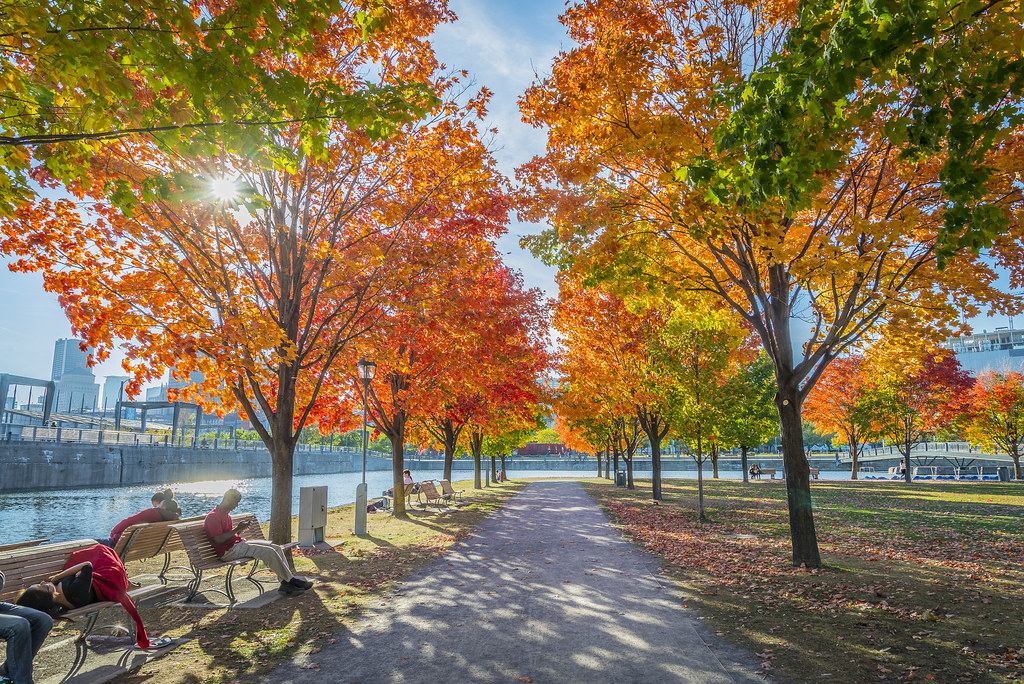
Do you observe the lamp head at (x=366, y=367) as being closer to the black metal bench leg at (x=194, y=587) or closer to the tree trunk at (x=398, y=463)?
the tree trunk at (x=398, y=463)

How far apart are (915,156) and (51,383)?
77.5 m

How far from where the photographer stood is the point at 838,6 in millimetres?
5449

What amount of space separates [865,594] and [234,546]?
8070 millimetres

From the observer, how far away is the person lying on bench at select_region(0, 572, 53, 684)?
13.0ft

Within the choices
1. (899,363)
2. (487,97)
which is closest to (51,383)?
(487,97)

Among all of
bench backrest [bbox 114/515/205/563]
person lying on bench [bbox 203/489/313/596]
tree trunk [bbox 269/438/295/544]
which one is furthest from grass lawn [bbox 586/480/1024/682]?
tree trunk [bbox 269/438/295/544]

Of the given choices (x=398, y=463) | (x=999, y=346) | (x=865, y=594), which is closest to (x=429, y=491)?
(x=398, y=463)

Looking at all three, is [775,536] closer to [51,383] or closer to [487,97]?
[487,97]

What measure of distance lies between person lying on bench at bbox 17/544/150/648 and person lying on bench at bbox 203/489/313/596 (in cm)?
187

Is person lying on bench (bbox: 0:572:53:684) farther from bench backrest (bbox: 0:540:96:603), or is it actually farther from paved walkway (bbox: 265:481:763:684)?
paved walkway (bbox: 265:481:763:684)

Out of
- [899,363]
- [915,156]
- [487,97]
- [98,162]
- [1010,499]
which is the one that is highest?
[487,97]

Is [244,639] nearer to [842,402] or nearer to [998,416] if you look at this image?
[842,402]

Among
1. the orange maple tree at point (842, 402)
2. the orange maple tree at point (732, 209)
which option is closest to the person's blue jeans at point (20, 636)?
the orange maple tree at point (732, 209)

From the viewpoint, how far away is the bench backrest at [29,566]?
4996 mm
